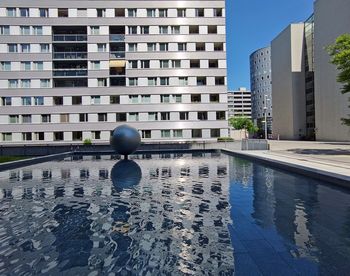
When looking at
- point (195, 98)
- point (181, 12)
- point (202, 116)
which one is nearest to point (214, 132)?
point (202, 116)

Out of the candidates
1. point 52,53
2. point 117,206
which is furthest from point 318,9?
point 117,206

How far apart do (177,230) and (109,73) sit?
46.1 meters

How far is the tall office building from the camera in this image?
157 feet

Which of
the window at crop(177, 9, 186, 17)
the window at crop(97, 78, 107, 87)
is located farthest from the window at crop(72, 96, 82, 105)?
the window at crop(177, 9, 186, 17)

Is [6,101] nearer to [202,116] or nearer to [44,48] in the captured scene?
[44,48]

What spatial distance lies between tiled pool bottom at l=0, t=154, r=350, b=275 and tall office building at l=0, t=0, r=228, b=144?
37518 mm

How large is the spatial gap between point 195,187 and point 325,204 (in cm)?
461

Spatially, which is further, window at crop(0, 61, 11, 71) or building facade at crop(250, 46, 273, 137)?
building facade at crop(250, 46, 273, 137)

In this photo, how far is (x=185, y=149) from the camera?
34.8 m

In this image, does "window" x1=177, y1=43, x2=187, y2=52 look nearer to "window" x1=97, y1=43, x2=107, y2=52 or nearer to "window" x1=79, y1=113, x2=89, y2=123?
"window" x1=97, y1=43, x2=107, y2=52

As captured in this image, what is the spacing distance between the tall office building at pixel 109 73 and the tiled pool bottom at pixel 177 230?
37.5 metres

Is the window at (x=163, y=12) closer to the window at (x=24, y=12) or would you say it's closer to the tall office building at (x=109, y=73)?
the tall office building at (x=109, y=73)

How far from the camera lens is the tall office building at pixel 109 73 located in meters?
47.8

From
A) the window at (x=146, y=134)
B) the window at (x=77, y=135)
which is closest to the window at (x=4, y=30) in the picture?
the window at (x=77, y=135)
